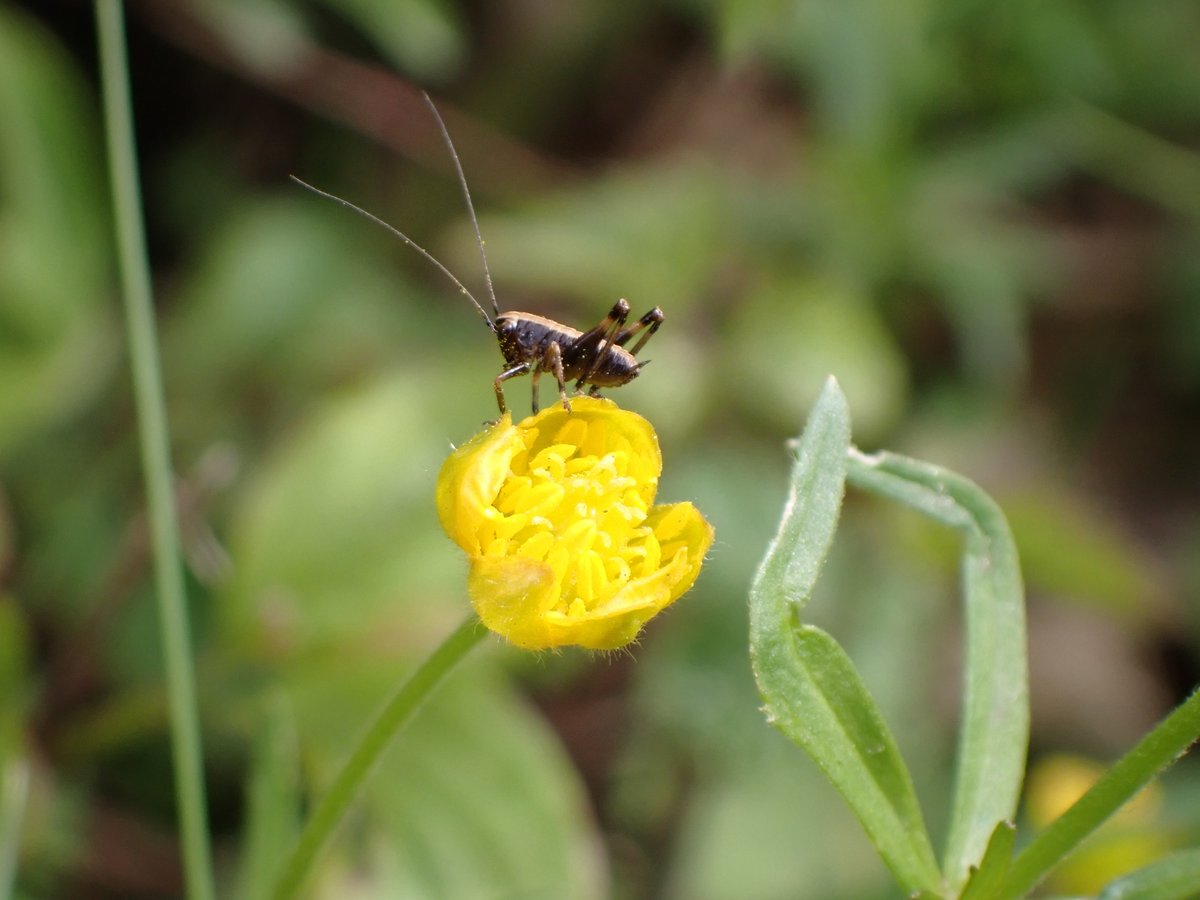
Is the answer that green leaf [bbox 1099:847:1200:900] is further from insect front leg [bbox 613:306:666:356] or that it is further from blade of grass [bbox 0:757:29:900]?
blade of grass [bbox 0:757:29:900]

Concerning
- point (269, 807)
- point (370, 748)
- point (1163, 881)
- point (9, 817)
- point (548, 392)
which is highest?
point (1163, 881)

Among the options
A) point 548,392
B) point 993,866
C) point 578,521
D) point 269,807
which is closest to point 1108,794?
point 993,866

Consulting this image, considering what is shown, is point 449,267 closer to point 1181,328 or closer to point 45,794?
point 45,794

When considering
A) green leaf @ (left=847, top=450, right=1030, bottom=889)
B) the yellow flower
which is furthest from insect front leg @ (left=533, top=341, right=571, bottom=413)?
green leaf @ (left=847, top=450, right=1030, bottom=889)

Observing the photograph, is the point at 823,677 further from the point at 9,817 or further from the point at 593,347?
the point at 9,817

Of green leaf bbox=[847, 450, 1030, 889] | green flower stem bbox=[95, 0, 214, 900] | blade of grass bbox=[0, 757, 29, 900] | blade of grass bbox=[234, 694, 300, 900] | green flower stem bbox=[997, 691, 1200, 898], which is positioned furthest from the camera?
blade of grass bbox=[0, 757, 29, 900]

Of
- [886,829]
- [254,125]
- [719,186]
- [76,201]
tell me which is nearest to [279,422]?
[76,201]
